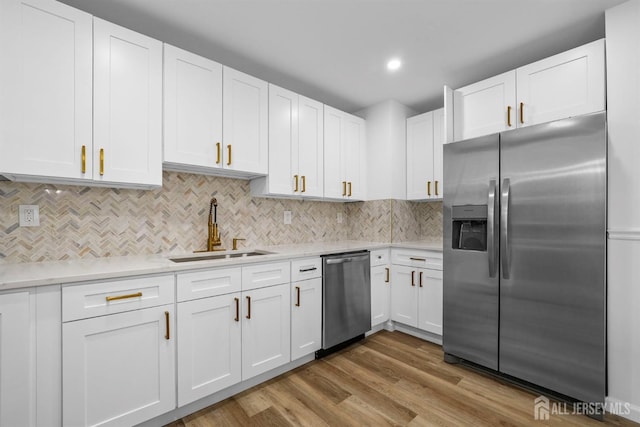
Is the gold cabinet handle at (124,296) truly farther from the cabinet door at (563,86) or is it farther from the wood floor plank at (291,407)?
the cabinet door at (563,86)

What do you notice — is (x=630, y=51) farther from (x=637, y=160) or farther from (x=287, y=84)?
(x=287, y=84)

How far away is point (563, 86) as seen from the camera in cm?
208

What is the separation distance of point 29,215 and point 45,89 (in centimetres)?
78

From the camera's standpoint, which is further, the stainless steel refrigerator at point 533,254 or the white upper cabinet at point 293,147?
the white upper cabinet at point 293,147

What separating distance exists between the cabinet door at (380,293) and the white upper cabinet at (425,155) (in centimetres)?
98

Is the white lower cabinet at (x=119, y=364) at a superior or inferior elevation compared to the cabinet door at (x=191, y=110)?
inferior

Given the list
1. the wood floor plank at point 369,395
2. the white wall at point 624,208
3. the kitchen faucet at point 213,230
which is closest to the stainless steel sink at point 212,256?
the kitchen faucet at point 213,230

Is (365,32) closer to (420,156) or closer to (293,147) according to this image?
(293,147)

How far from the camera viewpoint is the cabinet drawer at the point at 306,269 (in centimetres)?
232

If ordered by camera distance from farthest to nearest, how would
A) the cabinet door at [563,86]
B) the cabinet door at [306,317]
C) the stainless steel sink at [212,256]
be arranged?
the cabinet door at [306,317], the stainless steel sink at [212,256], the cabinet door at [563,86]

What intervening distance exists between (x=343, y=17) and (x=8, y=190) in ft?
7.77

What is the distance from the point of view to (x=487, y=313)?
219cm

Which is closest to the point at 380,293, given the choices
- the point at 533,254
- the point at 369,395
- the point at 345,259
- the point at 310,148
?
the point at 345,259

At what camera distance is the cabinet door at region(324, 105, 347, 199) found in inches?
121
